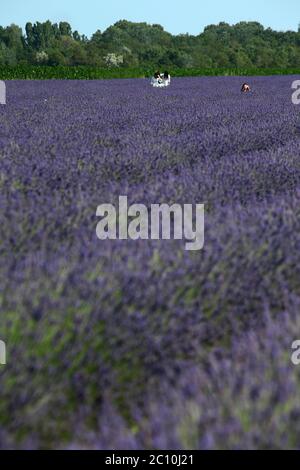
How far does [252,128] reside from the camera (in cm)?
749

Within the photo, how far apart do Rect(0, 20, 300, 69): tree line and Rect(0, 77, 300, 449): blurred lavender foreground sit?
3757 cm

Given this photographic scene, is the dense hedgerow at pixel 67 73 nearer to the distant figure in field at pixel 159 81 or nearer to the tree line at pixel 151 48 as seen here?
the tree line at pixel 151 48

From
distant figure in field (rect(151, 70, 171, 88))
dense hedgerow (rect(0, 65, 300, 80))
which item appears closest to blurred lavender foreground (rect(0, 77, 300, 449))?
distant figure in field (rect(151, 70, 171, 88))

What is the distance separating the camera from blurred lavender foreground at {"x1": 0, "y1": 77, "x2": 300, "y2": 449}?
154 centimetres

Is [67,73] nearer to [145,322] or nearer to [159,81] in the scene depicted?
[159,81]

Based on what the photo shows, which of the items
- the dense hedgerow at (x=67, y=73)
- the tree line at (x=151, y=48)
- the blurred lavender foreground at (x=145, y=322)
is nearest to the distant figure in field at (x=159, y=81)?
the dense hedgerow at (x=67, y=73)

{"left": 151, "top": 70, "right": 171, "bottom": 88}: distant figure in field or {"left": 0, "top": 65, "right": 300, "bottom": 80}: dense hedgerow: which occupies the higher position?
{"left": 0, "top": 65, "right": 300, "bottom": 80}: dense hedgerow

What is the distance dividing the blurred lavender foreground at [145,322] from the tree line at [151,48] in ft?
123

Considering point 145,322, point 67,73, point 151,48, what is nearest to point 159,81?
point 67,73

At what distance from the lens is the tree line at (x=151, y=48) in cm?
4281

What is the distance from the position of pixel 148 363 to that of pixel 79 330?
0.30 m

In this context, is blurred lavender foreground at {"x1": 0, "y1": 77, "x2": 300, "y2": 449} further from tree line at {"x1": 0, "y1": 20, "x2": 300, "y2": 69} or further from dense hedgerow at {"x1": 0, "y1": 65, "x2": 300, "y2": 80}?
tree line at {"x1": 0, "y1": 20, "x2": 300, "y2": 69}

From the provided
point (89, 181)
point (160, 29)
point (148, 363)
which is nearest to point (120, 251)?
point (148, 363)

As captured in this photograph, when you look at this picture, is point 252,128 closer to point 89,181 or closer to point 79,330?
point 89,181
